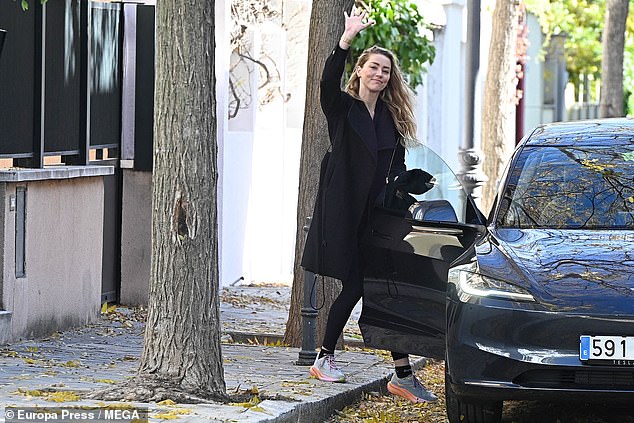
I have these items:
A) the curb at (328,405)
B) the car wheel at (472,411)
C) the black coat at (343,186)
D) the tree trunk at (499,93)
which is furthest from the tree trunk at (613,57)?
the car wheel at (472,411)

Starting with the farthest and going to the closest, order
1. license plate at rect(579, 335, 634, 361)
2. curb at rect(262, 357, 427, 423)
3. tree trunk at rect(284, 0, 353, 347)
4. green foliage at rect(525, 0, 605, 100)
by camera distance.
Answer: green foliage at rect(525, 0, 605, 100), tree trunk at rect(284, 0, 353, 347), curb at rect(262, 357, 427, 423), license plate at rect(579, 335, 634, 361)

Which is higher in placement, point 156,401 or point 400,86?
point 400,86

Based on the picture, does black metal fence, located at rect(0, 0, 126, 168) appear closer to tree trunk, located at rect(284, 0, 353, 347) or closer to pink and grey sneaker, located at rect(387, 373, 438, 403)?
tree trunk, located at rect(284, 0, 353, 347)

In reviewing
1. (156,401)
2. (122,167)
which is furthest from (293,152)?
(156,401)

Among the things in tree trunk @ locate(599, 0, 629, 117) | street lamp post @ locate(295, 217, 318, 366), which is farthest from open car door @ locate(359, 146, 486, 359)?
tree trunk @ locate(599, 0, 629, 117)

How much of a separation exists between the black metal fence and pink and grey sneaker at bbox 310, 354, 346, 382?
8.98ft

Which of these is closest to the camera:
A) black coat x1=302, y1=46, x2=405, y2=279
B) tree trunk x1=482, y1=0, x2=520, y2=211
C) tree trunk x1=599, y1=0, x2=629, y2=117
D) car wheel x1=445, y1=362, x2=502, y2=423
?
car wheel x1=445, y1=362, x2=502, y2=423

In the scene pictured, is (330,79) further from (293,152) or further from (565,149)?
(293,152)

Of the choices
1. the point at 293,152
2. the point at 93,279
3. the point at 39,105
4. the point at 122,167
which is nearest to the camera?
the point at 39,105

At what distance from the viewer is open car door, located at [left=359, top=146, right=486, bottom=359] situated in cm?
736

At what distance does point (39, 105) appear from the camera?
953 centimetres

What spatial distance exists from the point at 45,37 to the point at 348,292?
3.40 m

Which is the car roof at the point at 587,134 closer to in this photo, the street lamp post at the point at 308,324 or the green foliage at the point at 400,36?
the street lamp post at the point at 308,324

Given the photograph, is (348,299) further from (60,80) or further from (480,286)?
(60,80)
